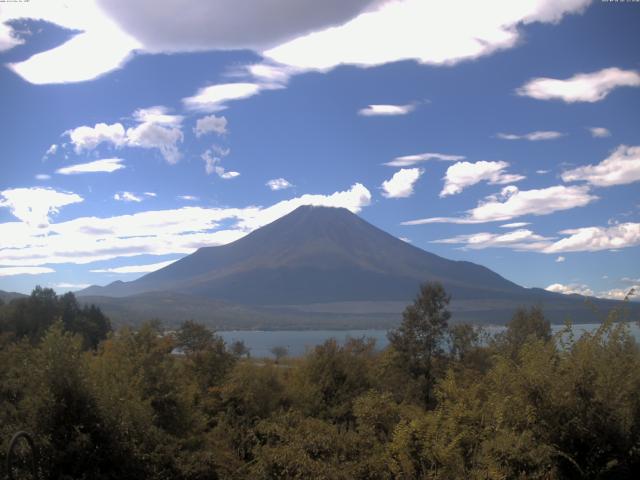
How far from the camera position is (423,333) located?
33906mm

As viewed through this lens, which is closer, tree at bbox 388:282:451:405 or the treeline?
the treeline

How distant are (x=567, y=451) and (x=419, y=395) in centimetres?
2079

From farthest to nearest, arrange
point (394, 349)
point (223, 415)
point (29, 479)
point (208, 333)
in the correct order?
point (208, 333) < point (394, 349) < point (223, 415) < point (29, 479)

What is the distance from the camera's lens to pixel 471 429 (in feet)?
34.7

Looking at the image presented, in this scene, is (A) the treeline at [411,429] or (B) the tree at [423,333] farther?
(B) the tree at [423,333]

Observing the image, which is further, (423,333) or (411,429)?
(423,333)

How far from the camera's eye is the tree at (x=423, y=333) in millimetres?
33000

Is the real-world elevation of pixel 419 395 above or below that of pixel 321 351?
below

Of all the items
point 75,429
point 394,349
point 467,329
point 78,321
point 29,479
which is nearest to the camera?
point 29,479

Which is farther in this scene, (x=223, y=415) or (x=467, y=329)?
(x=467, y=329)

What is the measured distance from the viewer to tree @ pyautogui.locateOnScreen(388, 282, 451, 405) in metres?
33.0

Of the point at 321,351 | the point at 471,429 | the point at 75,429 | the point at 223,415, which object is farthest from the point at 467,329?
the point at 75,429

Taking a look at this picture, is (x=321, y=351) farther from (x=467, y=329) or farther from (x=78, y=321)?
(x=78, y=321)

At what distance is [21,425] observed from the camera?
10.3 m
